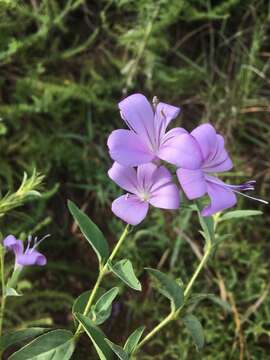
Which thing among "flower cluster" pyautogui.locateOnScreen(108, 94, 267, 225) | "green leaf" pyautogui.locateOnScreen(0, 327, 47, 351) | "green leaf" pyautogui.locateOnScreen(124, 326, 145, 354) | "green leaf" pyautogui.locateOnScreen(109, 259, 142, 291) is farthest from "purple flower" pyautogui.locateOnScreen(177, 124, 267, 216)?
"green leaf" pyautogui.locateOnScreen(0, 327, 47, 351)

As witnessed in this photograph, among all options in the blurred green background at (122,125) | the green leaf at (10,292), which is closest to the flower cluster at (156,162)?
the green leaf at (10,292)

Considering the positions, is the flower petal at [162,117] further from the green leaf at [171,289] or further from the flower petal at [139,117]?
the green leaf at [171,289]

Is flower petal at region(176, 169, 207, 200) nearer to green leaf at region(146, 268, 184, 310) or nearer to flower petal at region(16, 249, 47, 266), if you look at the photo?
Result: green leaf at region(146, 268, 184, 310)

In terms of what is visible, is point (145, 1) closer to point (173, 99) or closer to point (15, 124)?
point (173, 99)

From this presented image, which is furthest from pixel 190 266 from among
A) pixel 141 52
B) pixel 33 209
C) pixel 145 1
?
pixel 145 1

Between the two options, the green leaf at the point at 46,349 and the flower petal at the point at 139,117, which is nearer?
the flower petal at the point at 139,117

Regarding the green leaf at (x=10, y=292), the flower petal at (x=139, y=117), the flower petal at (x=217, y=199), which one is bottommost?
the green leaf at (x=10, y=292)
